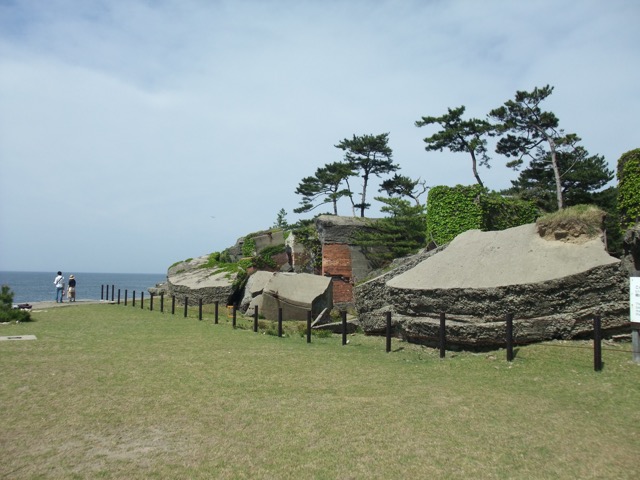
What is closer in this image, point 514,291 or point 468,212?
point 514,291

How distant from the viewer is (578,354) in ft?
28.7

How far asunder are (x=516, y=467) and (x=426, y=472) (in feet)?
2.78

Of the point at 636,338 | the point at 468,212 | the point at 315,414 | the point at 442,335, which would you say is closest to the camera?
the point at 315,414

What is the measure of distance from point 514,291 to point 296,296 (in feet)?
31.9

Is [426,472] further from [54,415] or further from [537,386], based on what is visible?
[54,415]

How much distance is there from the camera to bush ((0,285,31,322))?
626 inches

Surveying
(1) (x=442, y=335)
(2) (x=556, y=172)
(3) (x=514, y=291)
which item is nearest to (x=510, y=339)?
(3) (x=514, y=291)

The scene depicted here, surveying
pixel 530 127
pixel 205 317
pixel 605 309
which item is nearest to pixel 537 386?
pixel 605 309

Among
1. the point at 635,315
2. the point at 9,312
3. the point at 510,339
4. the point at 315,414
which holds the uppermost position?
the point at 635,315

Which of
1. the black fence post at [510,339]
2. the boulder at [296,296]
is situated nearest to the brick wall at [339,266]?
the boulder at [296,296]

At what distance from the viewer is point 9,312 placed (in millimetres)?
16125

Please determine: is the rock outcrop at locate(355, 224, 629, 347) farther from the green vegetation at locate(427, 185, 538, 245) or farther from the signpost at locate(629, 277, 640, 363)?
the green vegetation at locate(427, 185, 538, 245)

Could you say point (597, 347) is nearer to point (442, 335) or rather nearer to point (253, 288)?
point (442, 335)

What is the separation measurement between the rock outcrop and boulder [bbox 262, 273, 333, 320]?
6002mm
